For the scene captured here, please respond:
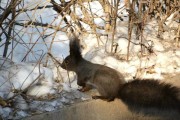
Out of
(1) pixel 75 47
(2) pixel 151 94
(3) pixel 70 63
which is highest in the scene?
(1) pixel 75 47

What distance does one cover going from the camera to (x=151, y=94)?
4.05 meters

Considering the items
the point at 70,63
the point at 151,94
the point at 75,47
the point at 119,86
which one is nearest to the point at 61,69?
the point at 70,63

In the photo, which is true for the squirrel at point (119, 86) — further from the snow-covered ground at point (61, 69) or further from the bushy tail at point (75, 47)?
the snow-covered ground at point (61, 69)

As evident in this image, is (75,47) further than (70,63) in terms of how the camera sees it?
No

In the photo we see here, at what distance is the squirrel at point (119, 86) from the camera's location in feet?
13.2

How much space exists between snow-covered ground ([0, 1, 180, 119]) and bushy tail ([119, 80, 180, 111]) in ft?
1.59

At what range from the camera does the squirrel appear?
4.02 metres

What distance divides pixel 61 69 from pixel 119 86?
880 millimetres

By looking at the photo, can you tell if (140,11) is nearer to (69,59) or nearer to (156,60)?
(156,60)

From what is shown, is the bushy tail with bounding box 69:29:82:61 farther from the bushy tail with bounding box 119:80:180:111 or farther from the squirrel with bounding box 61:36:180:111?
the bushy tail with bounding box 119:80:180:111

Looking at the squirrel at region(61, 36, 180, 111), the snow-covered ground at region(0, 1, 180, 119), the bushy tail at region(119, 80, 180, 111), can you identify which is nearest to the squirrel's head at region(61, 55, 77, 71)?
the squirrel at region(61, 36, 180, 111)

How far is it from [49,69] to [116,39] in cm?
110

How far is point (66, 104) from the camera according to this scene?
419cm

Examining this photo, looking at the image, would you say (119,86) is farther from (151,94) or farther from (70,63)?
(70,63)
